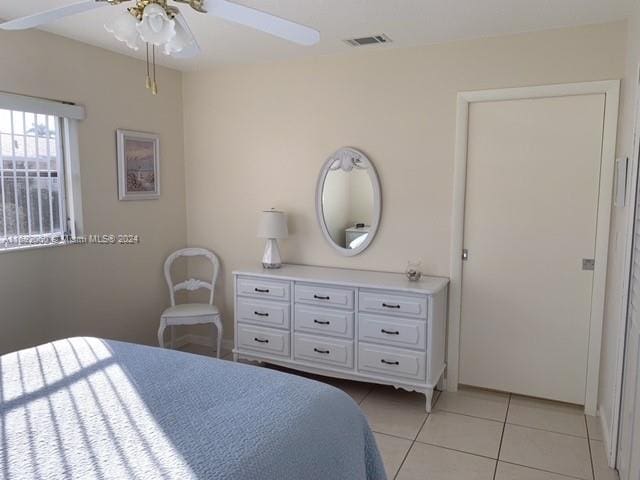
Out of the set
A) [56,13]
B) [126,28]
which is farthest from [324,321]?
[56,13]

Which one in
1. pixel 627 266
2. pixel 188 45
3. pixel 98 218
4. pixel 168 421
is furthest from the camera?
pixel 98 218

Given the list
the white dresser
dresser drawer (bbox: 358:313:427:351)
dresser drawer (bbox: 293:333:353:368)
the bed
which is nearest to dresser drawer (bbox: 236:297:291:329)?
the white dresser

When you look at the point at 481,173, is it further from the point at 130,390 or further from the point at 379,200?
the point at 130,390

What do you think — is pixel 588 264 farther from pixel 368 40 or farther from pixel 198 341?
pixel 198 341

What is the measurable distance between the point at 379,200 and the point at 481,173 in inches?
28.2

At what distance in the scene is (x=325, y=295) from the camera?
11.0 feet

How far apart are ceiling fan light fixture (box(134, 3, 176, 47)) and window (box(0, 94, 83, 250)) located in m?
1.70

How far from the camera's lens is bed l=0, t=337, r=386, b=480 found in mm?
1330

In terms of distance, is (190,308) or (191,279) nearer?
(190,308)

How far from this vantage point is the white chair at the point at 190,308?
3.72 metres

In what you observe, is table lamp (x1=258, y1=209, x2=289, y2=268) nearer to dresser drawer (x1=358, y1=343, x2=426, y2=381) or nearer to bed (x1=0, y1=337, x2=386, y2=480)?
dresser drawer (x1=358, y1=343, x2=426, y2=381)

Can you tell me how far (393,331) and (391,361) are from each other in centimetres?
20

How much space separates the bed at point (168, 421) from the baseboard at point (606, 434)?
1.44 m

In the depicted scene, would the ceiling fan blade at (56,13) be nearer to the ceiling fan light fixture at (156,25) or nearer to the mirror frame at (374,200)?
the ceiling fan light fixture at (156,25)
